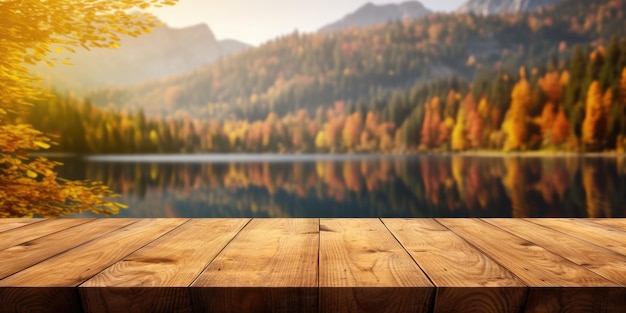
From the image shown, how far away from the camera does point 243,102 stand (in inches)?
398

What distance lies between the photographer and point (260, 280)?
960 mm

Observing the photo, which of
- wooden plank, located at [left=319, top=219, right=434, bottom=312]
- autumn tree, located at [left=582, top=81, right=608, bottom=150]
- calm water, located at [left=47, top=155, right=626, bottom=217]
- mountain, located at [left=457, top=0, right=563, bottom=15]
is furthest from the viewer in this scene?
mountain, located at [left=457, top=0, right=563, bottom=15]

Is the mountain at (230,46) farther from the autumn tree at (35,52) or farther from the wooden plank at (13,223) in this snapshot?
the wooden plank at (13,223)

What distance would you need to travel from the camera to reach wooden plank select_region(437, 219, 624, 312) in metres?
0.91

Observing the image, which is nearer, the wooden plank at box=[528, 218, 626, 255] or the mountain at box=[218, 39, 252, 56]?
the wooden plank at box=[528, 218, 626, 255]

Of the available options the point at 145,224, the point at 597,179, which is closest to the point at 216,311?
the point at 145,224

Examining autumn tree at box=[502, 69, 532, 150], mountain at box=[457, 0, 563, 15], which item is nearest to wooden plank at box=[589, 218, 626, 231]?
mountain at box=[457, 0, 563, 15]

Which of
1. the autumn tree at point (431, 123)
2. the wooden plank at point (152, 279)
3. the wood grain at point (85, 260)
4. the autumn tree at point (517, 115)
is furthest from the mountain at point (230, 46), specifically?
the wooden plank at point (152, 279)

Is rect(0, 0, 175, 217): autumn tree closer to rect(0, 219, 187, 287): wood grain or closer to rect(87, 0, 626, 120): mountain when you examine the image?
rect(0, 219, 187, 287): wood grain

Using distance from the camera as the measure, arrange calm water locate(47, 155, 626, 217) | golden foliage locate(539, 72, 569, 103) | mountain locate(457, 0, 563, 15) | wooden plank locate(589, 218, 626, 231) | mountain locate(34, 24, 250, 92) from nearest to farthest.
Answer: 1. wooden plank locate(589, 218, 626, 231)
2. mountain locate(34, 24, 250, 92)
3. calm water locate(47, 155, 626, 217)
4. mountain locate(457, 0, 563, 15)
5. golden foliage locate(539, 72, 569, 103)

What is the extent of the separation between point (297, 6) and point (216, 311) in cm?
611

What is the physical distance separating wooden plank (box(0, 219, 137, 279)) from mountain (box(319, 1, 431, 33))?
5514 millimetres

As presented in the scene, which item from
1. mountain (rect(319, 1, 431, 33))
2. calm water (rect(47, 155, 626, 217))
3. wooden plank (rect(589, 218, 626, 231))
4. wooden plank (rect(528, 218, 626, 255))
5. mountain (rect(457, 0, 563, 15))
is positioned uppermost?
mountain (rect(457, 0, 563, 15))

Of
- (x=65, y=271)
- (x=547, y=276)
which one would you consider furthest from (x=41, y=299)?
(x=547, y=276)
